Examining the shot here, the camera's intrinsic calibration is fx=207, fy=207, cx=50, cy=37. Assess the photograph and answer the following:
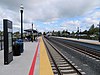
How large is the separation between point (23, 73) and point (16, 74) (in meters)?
0.41

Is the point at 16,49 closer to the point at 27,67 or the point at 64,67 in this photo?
the point at 64,67

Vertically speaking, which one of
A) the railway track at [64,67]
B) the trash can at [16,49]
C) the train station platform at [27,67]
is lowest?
the railway track at [64,67]

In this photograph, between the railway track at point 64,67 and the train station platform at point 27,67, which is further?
the railway track at point 64,67

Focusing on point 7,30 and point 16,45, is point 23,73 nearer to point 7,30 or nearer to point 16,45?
point 7,30

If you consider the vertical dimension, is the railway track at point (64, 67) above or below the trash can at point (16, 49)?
below

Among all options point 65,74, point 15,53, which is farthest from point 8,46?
point 15,53

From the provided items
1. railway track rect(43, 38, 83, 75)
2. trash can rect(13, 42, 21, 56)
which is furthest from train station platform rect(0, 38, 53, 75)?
trash can rect(13, 42, 21, 56)

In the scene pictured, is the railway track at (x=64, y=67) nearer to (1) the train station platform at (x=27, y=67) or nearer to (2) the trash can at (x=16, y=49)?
(1) the train station platform at (x=27, y=67)

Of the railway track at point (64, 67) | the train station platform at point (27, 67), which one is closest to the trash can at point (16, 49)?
the train station platform at point (27, 67)

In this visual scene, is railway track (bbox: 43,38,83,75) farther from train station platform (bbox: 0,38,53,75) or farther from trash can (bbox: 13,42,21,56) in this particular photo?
trash can (bbox: 13,42,21,56)

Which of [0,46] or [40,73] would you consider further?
[0,46]

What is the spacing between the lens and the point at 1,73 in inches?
383

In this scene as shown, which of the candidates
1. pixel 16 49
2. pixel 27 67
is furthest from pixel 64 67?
pixel 16 49

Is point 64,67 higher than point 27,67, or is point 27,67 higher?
point 27,67
